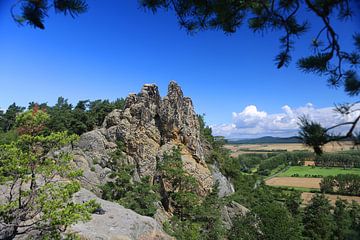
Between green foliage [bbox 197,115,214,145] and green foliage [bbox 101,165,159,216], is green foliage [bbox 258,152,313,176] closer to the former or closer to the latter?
green foliage [bbox 197,115,214,145]

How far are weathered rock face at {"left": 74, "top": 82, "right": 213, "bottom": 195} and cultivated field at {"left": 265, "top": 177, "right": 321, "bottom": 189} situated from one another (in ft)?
190

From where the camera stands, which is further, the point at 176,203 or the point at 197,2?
the point at 176,203

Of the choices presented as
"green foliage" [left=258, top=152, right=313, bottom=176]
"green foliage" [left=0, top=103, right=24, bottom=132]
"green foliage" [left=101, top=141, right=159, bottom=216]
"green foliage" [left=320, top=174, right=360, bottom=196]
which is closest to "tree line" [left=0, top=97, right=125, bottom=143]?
"green foliage" [left=0, top=103, right=24, bottom=132]

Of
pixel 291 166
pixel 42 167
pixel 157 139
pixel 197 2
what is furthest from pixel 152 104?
pixel 291 166

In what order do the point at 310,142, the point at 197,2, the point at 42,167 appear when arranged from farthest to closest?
the point at 42,167 → the point at 197,2 → the point at 310,142

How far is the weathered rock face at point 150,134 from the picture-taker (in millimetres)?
28439

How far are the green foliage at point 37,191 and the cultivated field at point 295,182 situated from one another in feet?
262

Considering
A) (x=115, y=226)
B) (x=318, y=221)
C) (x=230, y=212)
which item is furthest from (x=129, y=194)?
(x=318, y=221)

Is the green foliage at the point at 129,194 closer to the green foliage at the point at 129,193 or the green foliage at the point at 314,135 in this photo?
the green foliage at the point at 129,193

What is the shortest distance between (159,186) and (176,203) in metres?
2.31

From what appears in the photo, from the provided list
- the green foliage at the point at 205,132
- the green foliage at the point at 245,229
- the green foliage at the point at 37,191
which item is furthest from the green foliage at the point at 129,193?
the green foliage at the point at 205,132

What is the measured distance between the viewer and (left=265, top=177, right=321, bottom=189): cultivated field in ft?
267

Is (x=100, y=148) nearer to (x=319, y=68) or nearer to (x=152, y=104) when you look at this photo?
(x=152, y=104)

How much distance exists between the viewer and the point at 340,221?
4066 centimetres
